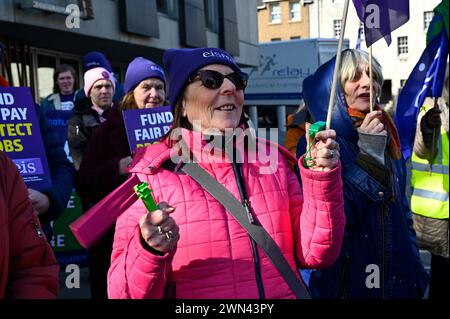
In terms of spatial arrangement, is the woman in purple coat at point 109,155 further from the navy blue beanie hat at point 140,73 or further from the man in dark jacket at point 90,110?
the man in dark jacket at point 90,110

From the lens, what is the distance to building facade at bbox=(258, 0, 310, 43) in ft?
121

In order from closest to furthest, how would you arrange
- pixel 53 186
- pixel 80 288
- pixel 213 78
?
pixel 213 78
pixel 53 186
pixel 80 288

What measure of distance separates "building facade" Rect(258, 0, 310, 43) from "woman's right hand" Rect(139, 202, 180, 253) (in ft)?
109

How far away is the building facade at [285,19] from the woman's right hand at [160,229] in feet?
109

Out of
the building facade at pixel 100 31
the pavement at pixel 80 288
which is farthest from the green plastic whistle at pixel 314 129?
the building facade at pixel 100 31

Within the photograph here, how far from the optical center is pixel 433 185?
4801 mm

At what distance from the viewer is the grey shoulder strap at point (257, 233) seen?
237 cm

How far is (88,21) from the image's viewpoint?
1452 cm

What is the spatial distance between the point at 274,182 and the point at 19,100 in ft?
4.89

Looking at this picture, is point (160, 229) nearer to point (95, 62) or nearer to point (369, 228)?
point (369, 228)

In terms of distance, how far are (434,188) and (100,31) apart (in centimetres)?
1155

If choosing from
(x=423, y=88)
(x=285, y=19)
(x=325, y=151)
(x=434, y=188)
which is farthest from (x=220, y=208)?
(x=285, y=19)
